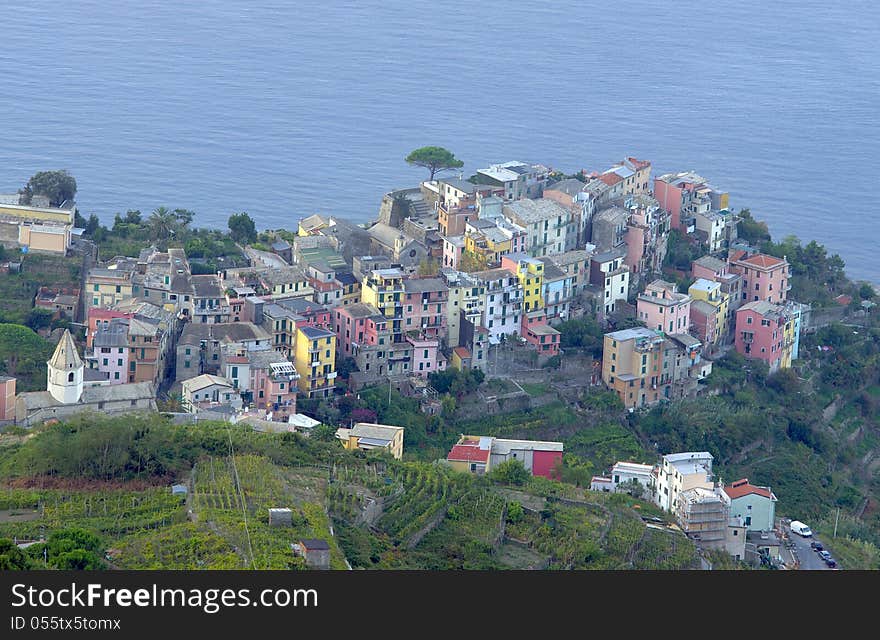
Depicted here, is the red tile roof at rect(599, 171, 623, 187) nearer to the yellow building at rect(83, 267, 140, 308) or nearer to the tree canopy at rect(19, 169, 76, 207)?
the yellow building at rect(83, 267, 140, 308)

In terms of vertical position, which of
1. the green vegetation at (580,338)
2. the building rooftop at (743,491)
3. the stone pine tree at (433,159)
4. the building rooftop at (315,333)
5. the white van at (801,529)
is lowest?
the white van at (801,529)

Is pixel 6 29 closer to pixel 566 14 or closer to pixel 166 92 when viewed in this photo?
pixel 166 92

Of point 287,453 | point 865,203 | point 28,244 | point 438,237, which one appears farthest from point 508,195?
point 865,203

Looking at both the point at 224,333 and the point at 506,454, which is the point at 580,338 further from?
the point at 224,333

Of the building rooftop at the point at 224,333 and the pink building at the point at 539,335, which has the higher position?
the pink building at the point at 539,335

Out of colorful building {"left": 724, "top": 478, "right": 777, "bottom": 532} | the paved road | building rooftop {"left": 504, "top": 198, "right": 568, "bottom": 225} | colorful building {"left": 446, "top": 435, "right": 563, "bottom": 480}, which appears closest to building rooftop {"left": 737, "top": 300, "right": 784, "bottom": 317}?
building rooftop {"left": 504, "top": 198, "right": 568, "bottom": 225}

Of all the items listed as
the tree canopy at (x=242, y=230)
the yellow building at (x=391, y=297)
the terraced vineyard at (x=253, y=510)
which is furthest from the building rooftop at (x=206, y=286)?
the terraced vineyard at (x=253, y=510)

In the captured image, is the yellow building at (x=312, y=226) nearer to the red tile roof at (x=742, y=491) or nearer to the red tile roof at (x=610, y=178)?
the red tile roof at (x=610, y=178)
